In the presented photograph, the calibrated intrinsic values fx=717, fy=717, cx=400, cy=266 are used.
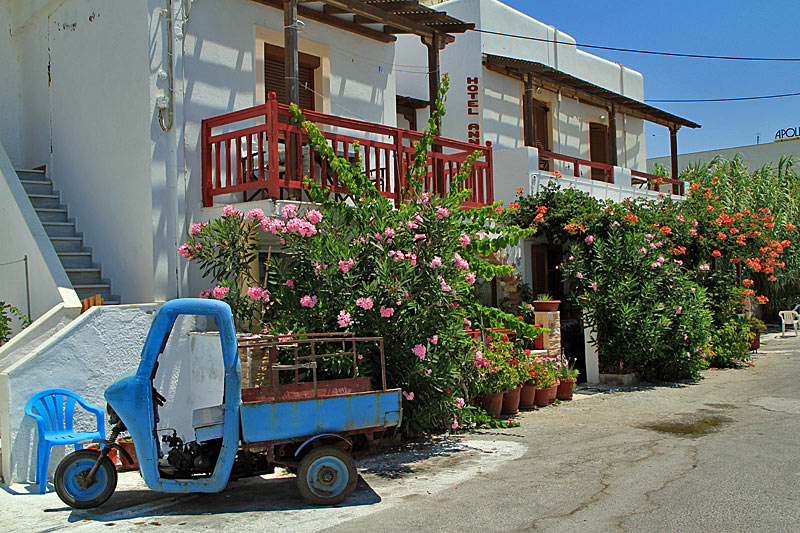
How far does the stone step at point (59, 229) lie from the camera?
35.3 feet

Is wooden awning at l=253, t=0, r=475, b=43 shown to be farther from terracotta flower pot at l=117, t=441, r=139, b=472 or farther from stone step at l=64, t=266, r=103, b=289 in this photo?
terracotta flower pot at l=117, t=441, r=139, b=472

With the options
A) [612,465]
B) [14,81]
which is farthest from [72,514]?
[14,81]

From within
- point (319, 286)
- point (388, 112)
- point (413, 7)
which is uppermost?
point (413, 7)

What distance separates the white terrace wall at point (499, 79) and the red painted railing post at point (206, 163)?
24.1 feet

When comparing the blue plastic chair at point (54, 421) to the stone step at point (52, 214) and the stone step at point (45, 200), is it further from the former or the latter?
the stone step at point (45, 200)

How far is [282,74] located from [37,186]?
171 inches

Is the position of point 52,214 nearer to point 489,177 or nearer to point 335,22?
point 335,22

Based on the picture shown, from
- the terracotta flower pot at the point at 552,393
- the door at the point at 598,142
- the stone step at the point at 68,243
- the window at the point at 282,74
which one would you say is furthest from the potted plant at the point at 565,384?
the door at the point at 598,142

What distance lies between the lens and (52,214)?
36.6ft

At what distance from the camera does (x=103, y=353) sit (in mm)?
8047

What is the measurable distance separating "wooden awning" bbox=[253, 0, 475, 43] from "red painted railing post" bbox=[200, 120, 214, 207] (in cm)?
263

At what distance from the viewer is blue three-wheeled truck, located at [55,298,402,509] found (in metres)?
6.20

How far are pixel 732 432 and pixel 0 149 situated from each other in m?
11.1

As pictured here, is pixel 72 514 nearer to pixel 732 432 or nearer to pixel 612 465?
pixel 612 465
